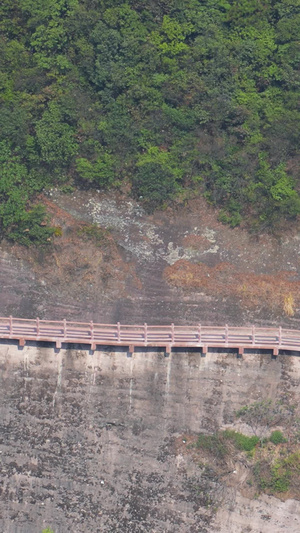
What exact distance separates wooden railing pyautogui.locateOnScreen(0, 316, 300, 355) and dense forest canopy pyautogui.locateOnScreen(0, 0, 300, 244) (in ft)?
20.9

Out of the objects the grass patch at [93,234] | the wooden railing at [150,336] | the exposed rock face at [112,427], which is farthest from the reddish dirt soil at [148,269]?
the exposed rock face at [112,427]

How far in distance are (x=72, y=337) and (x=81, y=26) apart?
62.9 ft

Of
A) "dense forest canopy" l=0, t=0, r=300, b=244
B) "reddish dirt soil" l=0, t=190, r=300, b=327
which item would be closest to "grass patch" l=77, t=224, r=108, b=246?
"reddish dirt soil" l=0, t=190, r=300, b=327

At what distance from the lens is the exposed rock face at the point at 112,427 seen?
4081 cm

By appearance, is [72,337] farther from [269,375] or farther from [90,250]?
[269,375]

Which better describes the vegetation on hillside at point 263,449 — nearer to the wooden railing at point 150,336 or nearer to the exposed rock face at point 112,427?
the exposed rock face at point 112,427

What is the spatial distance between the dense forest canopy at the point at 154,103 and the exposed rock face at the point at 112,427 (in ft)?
28.8

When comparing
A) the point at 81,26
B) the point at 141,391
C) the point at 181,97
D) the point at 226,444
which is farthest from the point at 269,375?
the point at 81,26

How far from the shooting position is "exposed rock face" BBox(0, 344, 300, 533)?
134ft

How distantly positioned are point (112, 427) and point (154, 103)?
64.6ft

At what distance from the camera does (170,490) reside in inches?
1604

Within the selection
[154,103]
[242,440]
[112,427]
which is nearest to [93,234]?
[154,103]

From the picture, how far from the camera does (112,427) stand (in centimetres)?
4119

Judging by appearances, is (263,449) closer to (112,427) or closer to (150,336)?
(112,427)
